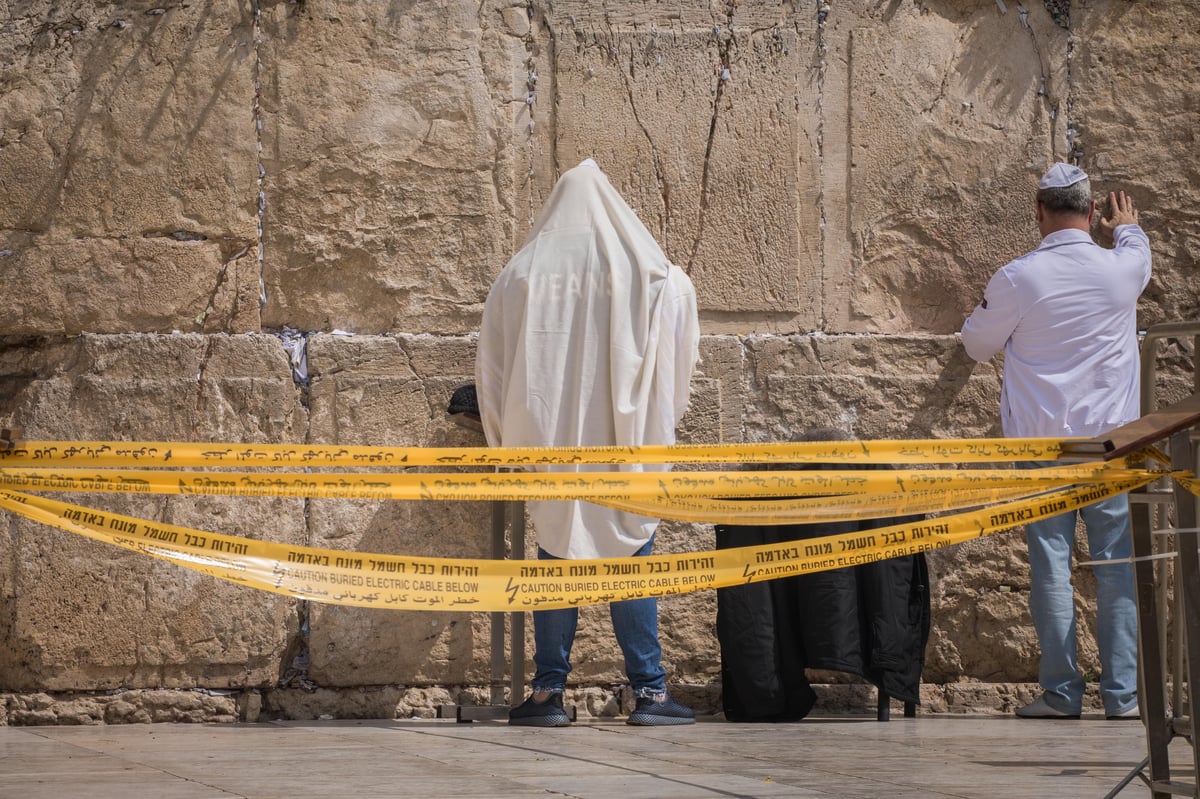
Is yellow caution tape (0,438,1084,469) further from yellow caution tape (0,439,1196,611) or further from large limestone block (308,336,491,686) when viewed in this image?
large limestone block (308,336,491,686)

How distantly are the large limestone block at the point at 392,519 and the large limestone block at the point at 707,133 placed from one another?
0.95m

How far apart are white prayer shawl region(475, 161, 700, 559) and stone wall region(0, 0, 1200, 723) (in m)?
0.49

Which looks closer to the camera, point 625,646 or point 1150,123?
point 625,646

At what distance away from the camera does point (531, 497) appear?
10.2 ft

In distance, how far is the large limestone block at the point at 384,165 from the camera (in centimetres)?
524

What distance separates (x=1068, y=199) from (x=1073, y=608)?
139 cm

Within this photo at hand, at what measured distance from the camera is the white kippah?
5.06m

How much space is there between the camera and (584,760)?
3834mm

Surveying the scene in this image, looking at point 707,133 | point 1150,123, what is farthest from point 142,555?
point 1150,123

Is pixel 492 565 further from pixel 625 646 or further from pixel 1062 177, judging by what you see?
pixel 1062 177

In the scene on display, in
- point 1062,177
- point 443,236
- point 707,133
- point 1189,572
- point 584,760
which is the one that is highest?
point 707,133

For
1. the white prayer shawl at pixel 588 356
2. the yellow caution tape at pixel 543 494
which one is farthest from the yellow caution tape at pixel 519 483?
the white prayer shawl at pixel 588 356

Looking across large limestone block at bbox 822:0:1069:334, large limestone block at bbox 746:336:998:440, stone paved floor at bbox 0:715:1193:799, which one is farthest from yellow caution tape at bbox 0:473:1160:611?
large limestone block at bbox 822:0:1069:334

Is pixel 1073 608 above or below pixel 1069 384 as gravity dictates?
below
